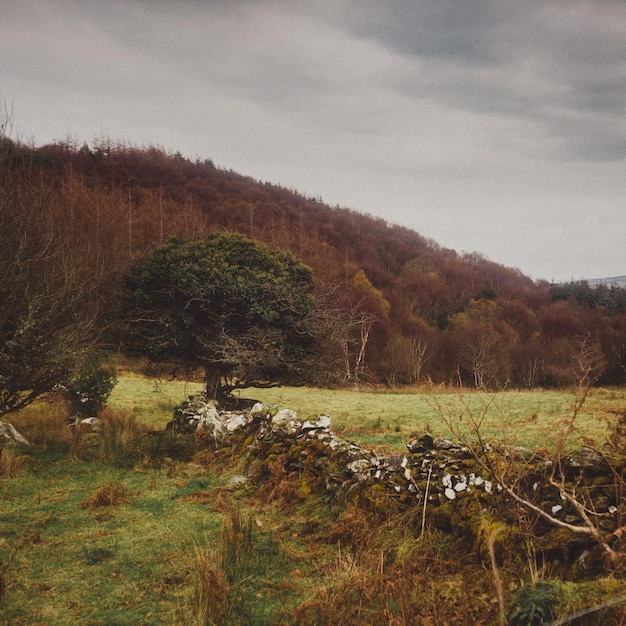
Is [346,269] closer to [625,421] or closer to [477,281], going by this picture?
[477,281]

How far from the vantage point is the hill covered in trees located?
29531 mm

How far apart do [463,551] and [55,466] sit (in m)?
6.77

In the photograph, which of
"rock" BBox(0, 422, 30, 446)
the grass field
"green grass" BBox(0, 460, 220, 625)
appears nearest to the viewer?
"green grass" BBox(0, 460, 220, 625)

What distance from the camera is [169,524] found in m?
5.55

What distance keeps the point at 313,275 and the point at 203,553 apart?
31.2ft

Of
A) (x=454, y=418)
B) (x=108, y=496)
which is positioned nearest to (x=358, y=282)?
(x=454, y=418)

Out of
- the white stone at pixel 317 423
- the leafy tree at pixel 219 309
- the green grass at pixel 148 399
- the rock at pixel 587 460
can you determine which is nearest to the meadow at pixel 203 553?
the rock at pixel 587 460

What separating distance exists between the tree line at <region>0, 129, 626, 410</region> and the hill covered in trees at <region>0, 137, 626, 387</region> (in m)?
0.19

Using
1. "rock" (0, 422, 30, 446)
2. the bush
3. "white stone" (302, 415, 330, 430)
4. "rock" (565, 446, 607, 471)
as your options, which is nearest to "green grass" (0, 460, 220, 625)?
"rock" (0, 422, 30, 446)

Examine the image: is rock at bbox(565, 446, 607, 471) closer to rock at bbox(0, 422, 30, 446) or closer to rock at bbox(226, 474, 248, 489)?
rock at bbox(226, 474, 248, 489)

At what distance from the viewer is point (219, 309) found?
11.1 metres

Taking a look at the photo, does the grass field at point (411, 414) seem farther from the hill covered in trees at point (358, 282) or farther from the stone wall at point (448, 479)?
the hill covered in trees at point (358, 282)

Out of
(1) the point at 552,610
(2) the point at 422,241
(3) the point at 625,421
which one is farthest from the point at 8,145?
(2) the point at 422,241

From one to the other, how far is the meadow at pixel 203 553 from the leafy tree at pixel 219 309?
3101 mm
